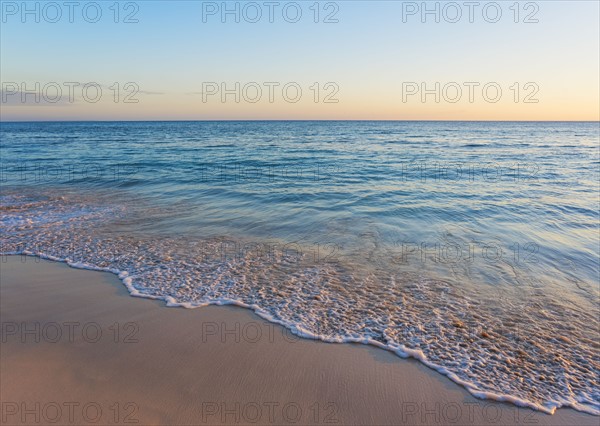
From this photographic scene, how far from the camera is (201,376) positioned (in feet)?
12.3

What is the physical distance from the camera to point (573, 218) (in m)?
10.2

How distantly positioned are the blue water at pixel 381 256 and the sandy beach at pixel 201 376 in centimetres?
32

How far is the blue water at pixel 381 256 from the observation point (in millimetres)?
4383

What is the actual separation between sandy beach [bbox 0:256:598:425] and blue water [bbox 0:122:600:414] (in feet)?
1.06

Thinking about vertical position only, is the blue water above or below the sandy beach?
above

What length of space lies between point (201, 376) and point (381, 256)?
14.3 feet

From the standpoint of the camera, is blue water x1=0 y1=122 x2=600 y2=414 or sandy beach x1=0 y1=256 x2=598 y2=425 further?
blue water x1=0 y1=122 x2=600 y2=414

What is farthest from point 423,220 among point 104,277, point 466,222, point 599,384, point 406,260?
point 104,277

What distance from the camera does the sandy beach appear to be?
10.8ft

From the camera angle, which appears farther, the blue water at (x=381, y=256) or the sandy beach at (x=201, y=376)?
the blue water at (x=381, y=256)

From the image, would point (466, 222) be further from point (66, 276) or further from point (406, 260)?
point (66, 276)

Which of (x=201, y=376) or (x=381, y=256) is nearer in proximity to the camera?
(x=201, y=376)

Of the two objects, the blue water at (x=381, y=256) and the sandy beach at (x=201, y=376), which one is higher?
the blue water at (x=381, y=256)

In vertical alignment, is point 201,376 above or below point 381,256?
below
